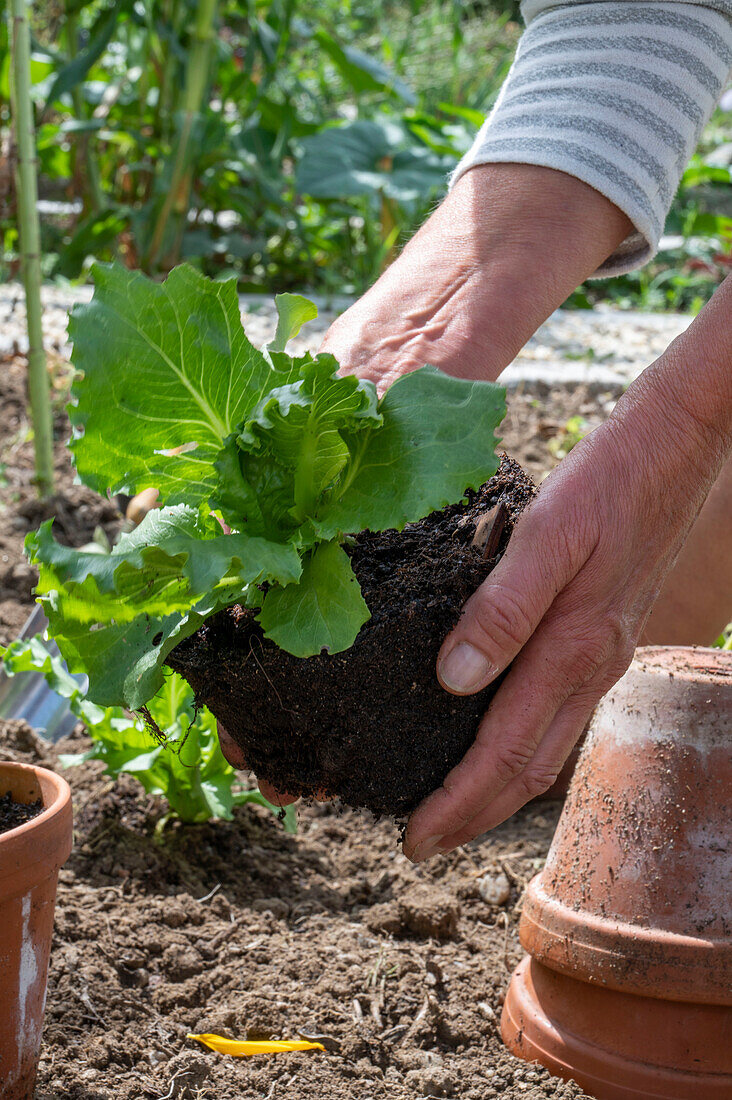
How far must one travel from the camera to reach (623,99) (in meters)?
1.75

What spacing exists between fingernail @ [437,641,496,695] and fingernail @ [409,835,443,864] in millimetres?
255

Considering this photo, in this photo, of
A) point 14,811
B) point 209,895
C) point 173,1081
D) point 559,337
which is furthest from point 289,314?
point 559,337

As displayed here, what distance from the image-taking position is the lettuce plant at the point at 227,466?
1106 mm

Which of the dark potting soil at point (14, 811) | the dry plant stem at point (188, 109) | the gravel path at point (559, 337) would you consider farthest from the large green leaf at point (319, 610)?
the dry plant stem at point (188, 109)

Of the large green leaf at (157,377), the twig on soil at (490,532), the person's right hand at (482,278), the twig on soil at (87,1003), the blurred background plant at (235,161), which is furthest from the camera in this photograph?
the blurred background plant at (235,161)

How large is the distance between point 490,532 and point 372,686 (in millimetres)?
243

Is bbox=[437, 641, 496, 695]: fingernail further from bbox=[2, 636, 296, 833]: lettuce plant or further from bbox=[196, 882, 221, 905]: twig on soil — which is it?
bbox=[196, 882, 221, 905]: twig on soil

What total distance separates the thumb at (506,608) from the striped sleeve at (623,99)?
784 millimetres

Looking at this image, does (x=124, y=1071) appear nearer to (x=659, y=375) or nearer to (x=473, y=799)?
(x=473, y=799)

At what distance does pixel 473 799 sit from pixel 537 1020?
0.43 meters

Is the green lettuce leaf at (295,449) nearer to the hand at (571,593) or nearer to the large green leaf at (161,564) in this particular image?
the large green leaf at (161,564)

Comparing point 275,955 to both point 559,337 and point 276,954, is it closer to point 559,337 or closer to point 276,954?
point 276,954

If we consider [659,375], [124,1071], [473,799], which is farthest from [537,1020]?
[659,375]

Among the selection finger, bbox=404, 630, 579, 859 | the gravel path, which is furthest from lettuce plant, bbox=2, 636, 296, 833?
the gravel path
